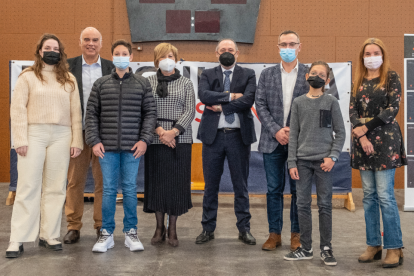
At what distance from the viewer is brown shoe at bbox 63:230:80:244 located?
2900mm

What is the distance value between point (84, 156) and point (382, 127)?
7.04 ft

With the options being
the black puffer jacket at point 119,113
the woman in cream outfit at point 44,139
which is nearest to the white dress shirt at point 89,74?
the woman in cream outfit at point 44,139

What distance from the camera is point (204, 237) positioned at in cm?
296

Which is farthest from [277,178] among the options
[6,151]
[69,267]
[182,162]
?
[6,151]

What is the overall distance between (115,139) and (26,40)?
3.60 metres

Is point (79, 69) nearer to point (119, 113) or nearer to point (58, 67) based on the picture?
point (58, 67)

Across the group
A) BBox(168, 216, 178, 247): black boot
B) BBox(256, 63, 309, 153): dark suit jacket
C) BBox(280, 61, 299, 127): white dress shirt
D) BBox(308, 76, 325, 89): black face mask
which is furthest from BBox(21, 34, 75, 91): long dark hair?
BBox(308, 76, 325, 89): black face mask

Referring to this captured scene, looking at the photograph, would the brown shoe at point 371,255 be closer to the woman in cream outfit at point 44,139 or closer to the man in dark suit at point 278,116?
the man in dark suit at point 278,116

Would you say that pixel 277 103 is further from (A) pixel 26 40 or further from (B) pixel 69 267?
(A) pixel 26 40

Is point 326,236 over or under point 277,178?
under

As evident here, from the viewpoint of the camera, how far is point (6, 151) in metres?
5.53

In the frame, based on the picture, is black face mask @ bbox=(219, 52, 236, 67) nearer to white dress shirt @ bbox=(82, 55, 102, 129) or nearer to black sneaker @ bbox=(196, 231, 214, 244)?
white dress shirt @ bbox=(82, 55, 102, 129)

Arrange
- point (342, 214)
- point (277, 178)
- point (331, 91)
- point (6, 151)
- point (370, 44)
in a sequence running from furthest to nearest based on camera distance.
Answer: point (6, 151) → point (331, 91) → point (342, 214) → point (277, 178) → point (370, 44)

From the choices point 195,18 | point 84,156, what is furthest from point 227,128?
point 195,18
